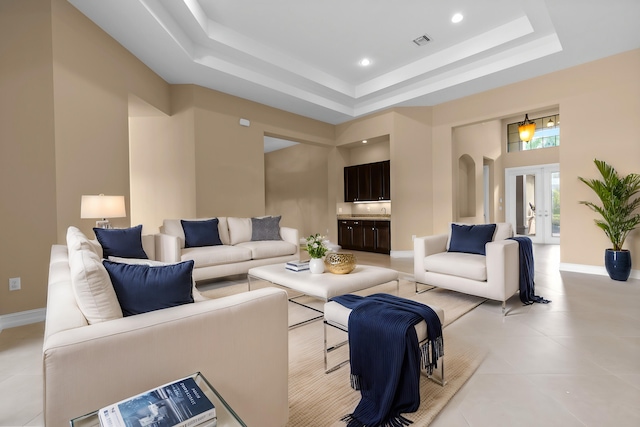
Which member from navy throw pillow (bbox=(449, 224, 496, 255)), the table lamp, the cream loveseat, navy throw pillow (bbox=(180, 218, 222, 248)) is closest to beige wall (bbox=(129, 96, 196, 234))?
navy throw pillow (bbox=(180, 218, 222, 248))

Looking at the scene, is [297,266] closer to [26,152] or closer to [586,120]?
[26,152]

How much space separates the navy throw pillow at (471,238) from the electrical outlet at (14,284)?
4.68m

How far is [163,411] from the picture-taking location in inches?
33.4

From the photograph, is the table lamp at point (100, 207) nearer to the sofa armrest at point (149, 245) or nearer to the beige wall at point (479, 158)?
the sofa armrest at point (149, 245)

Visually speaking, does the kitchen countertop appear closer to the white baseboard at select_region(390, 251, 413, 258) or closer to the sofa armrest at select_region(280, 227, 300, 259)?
the white baseboard at select_region(390, 251, 413, 258)

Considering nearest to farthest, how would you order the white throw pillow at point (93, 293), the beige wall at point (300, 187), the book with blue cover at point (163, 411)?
the book with blue cover at point (163, 411), the white throw pillow at point (93, 293), the beige wall at point (300, 187)

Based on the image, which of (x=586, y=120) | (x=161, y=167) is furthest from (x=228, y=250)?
(x=586, y=120)

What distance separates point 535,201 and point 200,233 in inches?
335

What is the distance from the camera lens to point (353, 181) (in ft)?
25.2

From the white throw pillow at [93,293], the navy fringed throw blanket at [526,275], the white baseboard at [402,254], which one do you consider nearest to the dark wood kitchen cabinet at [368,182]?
the white baseboard at [402,254]

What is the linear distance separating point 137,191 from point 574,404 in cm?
630

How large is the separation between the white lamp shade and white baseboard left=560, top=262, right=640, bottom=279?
6264 mm

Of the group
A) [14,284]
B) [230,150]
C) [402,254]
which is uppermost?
[230,150]

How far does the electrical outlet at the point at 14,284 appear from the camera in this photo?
289 centimetres
